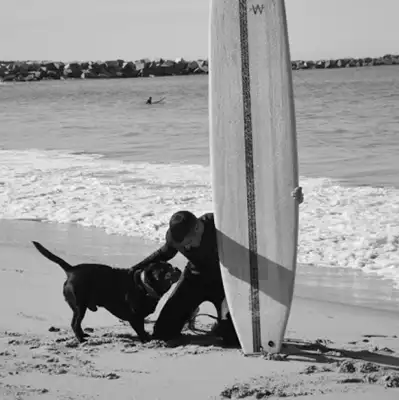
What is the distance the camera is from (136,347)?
4.20 meters

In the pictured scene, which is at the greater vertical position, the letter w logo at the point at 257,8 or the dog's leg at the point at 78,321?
the letter w logo at the point at 257,8

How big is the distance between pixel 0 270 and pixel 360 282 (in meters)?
2.60

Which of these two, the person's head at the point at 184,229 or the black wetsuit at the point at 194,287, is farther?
the black wetsuit at the point at 194,287

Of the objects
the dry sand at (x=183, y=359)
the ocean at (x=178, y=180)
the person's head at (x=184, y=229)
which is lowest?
the dry sand at (x=183, y=359)

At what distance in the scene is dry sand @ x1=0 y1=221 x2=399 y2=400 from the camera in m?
3.49

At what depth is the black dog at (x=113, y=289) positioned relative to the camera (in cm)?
412

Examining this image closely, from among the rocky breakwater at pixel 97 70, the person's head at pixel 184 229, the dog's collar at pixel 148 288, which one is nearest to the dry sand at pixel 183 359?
the dog's collar at pixel 148 288

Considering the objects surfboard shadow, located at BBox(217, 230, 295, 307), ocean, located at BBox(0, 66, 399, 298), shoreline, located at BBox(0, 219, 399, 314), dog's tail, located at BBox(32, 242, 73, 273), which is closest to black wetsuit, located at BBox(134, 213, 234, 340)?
surfboard shadow, located at BBox(217, 230, 295, 307)

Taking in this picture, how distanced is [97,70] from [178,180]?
6935 centimetres

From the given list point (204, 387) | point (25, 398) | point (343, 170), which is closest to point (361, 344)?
point (204, 387)

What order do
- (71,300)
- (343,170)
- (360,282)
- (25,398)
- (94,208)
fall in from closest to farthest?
(25,398) → (71,300) → (360,282) → (94,208) → (343,170)

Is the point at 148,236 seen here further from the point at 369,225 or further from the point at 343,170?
the point at 343,170

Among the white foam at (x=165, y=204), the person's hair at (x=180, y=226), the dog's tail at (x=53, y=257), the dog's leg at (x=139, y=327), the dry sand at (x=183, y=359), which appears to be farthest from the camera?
the white foam at (x=165, y=204)

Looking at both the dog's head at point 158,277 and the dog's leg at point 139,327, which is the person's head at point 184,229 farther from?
the dog's leg at point 139,327
